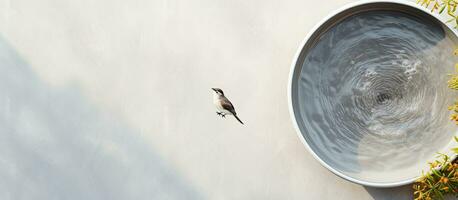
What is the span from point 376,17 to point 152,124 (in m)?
0.80

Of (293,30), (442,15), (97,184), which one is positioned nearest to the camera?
(442,15)

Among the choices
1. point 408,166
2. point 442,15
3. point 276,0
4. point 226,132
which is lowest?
point 408,166

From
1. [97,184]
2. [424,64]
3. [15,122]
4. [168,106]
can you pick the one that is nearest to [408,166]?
[424,64]

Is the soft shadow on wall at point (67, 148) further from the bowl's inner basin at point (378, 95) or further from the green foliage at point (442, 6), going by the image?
the green foliage at point (442, 6)

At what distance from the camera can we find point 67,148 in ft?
6.10

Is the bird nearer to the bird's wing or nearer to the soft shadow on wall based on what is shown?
the bird's wing

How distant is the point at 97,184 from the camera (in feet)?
6.10

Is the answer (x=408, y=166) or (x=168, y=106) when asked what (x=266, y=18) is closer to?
(x=168, y=106)

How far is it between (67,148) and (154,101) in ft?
1.17

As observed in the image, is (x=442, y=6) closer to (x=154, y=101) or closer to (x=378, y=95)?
(x=378, y=95)

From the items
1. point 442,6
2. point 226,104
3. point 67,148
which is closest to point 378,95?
point 442,6

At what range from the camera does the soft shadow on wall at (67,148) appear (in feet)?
6.01

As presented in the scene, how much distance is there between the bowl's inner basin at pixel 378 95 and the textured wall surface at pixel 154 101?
0.09 meters

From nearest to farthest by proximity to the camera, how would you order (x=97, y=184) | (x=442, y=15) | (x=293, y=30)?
(x=442, y=15) → (x=293, y=30) → (x=97, y=184)
